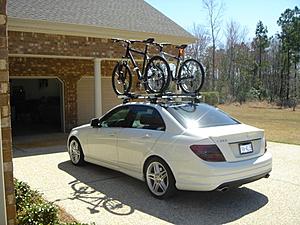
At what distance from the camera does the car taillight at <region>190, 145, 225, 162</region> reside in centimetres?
466

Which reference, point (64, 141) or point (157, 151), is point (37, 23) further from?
point (157, 151)

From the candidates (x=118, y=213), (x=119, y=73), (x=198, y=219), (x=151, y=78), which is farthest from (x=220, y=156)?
(x=119, y=73)

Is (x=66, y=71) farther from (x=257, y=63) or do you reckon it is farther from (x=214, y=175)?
(x=257, y=63)

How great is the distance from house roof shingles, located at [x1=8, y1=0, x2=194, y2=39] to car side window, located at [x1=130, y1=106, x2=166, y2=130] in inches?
232

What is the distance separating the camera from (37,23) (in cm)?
1020

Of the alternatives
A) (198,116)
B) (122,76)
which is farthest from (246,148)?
(122,76)

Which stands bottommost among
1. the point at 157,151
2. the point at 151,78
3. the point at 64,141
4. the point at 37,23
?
the point at 64,141

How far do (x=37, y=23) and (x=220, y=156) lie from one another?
7693mm

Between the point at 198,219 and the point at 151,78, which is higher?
the point at 151,78

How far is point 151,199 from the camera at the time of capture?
5.24 meters

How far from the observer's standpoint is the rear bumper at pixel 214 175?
4.60m

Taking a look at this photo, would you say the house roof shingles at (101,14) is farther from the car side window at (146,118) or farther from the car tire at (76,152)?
the car side window at (146,118)

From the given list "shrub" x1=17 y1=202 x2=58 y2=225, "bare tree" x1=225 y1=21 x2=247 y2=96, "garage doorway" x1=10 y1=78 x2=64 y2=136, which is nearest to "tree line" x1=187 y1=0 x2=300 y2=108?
"bare tree" x1=225 y1=21 x2=247 y2=96

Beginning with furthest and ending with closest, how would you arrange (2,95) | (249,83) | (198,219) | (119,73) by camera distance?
(249,83), (119,73), (198,219), (2,95)
